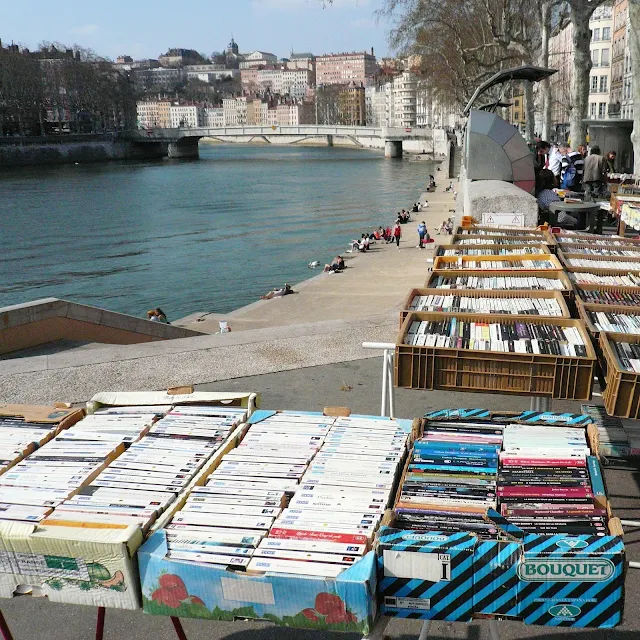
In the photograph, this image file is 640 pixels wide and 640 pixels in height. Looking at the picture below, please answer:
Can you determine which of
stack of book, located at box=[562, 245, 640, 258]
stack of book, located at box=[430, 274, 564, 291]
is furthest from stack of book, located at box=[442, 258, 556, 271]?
stack of book, located at box=[562, 245, 640, 258]

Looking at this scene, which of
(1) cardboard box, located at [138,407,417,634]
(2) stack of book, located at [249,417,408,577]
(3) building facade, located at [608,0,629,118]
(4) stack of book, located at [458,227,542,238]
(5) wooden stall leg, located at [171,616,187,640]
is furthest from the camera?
(3) building facade, located at [608,0,629,118]

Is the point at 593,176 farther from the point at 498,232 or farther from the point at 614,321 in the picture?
the point at 614,321

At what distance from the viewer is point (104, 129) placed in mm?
128125

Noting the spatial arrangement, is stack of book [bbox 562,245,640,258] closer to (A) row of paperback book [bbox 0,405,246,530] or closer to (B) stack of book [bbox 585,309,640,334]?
(B) stack of book [bbox 585,309,640,334]

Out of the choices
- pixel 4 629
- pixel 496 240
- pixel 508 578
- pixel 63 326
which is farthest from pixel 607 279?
pixel 63 326

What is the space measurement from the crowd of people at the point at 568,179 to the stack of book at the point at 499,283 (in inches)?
256

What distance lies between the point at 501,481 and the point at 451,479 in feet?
0.63

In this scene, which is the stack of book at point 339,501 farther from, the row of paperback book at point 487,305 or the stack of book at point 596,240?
the stack of book at point 596,240

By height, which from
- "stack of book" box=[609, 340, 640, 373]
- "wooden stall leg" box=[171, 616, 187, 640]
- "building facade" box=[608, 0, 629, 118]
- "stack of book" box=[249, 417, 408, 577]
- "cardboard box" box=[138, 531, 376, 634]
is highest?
"building facade" box=[608, 0, 629, 118]

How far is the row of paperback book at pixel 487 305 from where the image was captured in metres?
4.87

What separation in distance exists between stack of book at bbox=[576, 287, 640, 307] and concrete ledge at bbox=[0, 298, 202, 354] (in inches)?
286

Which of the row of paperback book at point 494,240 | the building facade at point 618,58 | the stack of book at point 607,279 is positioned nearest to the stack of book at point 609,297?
the stack of book at point 607,279

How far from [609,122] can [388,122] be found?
159588 mm

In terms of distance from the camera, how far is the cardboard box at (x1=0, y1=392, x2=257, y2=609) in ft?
8.65
